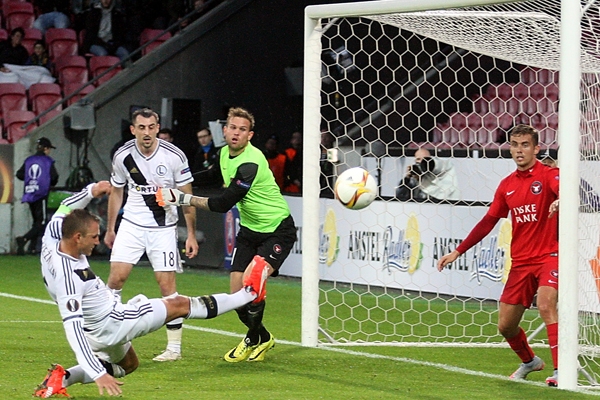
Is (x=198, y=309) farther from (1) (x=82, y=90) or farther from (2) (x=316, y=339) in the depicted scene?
(1) (x=82, y=90)

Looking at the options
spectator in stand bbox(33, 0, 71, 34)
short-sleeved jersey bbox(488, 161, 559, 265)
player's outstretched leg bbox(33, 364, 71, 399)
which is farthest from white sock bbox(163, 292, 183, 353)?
spectator in stand bbox(33, 0, 71, 34)

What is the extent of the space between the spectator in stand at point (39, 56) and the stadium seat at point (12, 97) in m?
0.75

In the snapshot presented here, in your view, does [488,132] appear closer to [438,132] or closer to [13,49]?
[438,132]

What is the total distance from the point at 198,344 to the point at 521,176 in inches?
120

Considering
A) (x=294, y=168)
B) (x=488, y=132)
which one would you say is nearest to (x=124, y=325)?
(x=488, y=132)

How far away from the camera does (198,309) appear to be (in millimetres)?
6902

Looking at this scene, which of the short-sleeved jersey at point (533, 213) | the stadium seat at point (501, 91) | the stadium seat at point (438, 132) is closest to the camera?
the short-sleeved jersey at point (533, 213)

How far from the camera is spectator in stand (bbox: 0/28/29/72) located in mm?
19688

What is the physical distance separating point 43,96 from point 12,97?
23.1 inches

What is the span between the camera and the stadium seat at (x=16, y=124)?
748 inches

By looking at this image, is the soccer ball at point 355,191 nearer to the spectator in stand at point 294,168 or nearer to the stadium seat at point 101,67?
the spectator in stand at point 294,168

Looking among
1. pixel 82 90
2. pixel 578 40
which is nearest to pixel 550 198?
pixel 578 40

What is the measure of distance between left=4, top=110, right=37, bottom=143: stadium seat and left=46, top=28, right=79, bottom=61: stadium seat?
1828 millimetres

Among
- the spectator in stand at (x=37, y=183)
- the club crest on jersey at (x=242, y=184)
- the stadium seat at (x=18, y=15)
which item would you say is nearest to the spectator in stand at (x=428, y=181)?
the club crest on jersey at (x=242, y=184)
